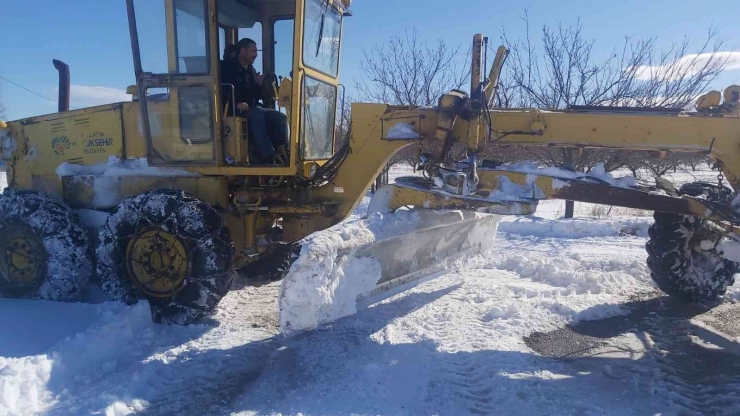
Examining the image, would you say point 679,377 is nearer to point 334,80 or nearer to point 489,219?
point 489,219

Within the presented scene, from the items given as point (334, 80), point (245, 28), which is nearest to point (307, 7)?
point (334, 80)

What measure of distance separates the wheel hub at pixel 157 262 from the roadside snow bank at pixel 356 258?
1394 millimetres

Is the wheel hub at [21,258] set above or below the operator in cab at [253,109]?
below

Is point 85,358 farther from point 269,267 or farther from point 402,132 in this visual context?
point 402,132

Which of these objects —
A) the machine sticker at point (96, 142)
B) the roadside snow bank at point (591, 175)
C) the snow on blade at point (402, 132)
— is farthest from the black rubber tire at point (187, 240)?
the roadside snow bank at point (591, 175)

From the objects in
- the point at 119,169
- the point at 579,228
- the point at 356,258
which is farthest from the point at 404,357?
the point at 579,228

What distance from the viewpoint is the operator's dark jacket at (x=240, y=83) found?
500 centimetres

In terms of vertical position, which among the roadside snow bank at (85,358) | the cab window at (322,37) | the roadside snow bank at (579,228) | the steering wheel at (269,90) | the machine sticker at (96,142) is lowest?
the roadside snow bank at (85,358)


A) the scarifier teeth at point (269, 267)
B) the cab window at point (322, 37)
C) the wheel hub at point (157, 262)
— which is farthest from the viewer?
the scarifier teeth at point (269, 267)

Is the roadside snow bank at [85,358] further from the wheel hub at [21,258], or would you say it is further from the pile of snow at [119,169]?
the pile of snow at [119,169]

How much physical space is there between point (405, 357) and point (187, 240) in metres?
2.16

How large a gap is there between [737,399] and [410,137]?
3119 mm

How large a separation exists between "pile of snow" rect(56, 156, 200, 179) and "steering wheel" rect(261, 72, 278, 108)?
1.17 m

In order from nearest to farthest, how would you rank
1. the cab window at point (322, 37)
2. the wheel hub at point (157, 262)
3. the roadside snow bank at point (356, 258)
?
the roadside snow bank at point (356, 258), the wheel hub at point (157, 262), the cab window at point (322, 37)
